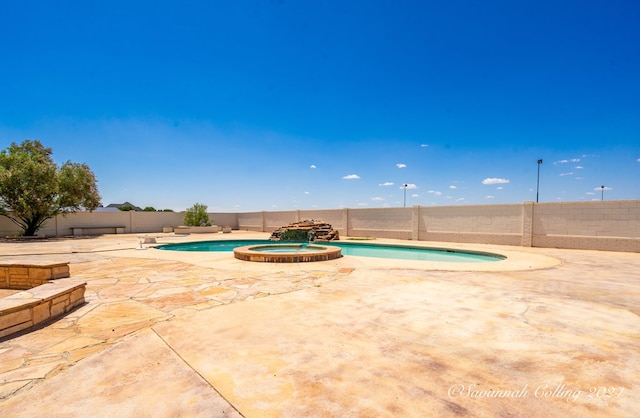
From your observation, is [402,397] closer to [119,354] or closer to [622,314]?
[119,354]

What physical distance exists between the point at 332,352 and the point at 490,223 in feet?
48.2

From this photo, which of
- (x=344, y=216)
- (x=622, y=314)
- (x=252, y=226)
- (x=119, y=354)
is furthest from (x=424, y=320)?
(x=252, y=226)

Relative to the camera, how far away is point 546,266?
8.62 m

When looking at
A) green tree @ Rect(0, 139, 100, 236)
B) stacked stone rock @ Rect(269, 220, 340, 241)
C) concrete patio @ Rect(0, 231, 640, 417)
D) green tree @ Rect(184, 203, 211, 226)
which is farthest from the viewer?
green tree @ Rect(184, 203, 211, 226)

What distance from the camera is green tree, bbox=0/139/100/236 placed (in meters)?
18.8

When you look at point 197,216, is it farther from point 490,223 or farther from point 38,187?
point 490,223

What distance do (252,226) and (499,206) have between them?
66.0 feet

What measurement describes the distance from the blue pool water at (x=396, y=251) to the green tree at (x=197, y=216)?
8.99 metres

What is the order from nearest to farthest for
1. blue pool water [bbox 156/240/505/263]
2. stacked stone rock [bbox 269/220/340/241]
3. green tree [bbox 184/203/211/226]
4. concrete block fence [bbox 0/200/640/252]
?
blue pool water [bbox 156/240/505/263], concrete block fence [bbox 0/200/640/252], stacked stone rock [bbox 269/220/340/241], green tree [bbox 184/203/211/226]

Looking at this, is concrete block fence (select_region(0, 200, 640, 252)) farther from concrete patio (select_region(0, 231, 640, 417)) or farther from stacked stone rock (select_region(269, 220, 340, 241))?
concrete patio (select_region(0, 231, 640, 417))

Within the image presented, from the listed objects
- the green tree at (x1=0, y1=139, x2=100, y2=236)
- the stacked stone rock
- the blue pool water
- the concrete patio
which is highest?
the green tree at (x1=0, y1=139, x2=100, y2=236)

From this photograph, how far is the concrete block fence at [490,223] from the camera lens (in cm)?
1223

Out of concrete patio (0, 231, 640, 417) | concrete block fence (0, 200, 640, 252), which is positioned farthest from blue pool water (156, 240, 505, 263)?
concrete patio (0, 231, 640, 417)

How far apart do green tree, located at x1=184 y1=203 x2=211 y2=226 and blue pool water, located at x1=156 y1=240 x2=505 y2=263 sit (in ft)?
29.5
